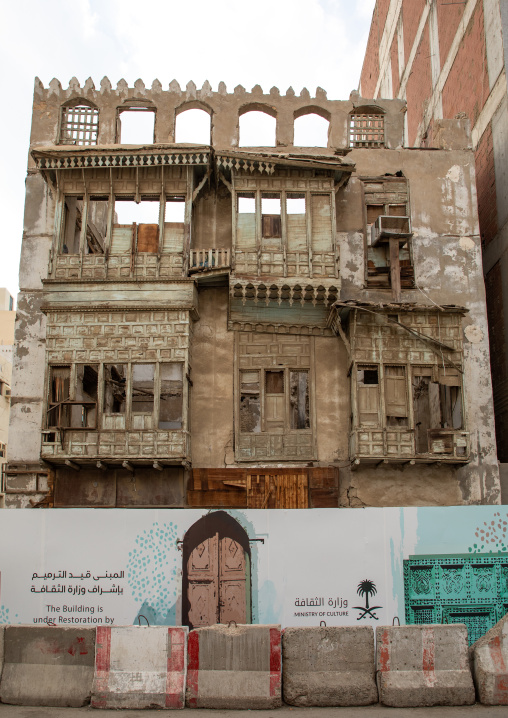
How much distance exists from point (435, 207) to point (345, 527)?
12.2 meters

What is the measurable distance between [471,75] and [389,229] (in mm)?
8552

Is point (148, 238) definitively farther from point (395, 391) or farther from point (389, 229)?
point (395, 391)

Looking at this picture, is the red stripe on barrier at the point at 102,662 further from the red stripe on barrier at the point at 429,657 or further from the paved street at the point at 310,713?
the red stripe on barrier at the point at 429,657

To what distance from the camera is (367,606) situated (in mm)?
12539

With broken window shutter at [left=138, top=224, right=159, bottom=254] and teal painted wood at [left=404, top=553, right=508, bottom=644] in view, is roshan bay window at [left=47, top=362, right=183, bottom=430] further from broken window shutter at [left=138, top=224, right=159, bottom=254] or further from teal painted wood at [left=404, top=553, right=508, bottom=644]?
teal painted wood at [left=404, top=553, right=508, bottom=644]

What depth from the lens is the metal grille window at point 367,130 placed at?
73.3ft

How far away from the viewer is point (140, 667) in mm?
9953

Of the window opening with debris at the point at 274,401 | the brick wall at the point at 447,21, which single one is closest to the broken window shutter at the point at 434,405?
the window opening with debris at the point at 274,401

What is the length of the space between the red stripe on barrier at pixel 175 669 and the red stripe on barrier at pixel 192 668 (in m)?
0.08

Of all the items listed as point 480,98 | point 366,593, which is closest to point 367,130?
point 480,98

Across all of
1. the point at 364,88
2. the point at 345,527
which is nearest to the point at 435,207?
the point at 345,527

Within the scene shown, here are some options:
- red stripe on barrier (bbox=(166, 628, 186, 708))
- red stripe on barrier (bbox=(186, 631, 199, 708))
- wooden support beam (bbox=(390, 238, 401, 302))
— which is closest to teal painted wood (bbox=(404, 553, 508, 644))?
red stripe on barrier (bbox=(186, 631, 199, 708))

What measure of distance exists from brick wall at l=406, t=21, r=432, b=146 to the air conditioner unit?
12.1 metres

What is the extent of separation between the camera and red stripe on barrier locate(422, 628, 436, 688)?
9.93 meters
